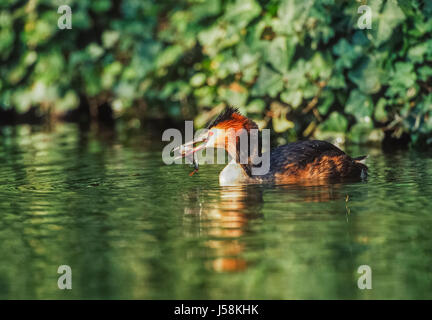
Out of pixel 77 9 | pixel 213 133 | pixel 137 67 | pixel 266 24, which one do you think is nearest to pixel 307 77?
pixel 266 24

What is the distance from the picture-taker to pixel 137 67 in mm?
15711

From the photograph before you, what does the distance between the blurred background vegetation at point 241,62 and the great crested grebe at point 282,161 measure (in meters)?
2.09

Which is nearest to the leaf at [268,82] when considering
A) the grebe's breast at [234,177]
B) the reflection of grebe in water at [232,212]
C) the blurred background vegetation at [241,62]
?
the blurred background vegetation at [241,62]

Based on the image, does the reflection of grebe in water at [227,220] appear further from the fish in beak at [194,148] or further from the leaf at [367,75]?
the leaf at [367,75]

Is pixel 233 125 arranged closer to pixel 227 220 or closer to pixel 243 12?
pixel 227 220

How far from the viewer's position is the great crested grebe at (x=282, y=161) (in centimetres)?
894

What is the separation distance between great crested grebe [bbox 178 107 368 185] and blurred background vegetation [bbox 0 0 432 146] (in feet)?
6.87

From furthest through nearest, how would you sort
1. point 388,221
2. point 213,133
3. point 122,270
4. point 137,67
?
point 137,67, point 213,133, point 388,221, point 122,270

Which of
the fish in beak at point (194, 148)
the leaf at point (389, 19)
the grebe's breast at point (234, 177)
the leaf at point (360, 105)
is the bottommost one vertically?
the grebe's breast at point (234, 177)

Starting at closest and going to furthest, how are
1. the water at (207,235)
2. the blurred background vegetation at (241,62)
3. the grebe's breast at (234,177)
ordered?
the water at (207,235) → the grebe's breast at (234,177) → the blurred background vegetation at (241,62)

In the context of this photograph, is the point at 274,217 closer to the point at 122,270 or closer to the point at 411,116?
the point at 122,270

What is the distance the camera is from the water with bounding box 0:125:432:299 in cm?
513

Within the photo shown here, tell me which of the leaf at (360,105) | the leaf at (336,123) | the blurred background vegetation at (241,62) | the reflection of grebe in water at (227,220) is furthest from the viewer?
the leaf at (336,123)
